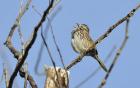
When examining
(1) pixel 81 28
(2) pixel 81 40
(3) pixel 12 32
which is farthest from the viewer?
(1) pixel 81 28

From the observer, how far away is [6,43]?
437 centimetres

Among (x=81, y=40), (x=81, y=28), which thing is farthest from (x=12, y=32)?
(x=81, y=28)

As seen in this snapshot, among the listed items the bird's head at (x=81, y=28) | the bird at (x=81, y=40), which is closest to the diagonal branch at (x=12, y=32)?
the bird at (x=81, y=40)

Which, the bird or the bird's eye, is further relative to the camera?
the bird's eye

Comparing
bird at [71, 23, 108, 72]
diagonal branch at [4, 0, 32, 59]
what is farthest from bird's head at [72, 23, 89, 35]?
diagonal branch at [4, 0, 32, 59]

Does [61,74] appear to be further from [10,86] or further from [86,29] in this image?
[86,29]

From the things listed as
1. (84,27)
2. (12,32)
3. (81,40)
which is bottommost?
(81,40)

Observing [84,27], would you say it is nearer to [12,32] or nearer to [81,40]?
[81,40]

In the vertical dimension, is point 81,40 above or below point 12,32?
below

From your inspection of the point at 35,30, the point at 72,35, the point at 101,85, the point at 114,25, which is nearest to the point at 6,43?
the point at 114,25

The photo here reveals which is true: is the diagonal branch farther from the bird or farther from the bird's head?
the bird's head

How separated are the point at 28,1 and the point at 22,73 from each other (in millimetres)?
603

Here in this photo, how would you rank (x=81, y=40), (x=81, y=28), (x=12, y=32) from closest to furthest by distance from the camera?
(x=12, y=32) < (x=81, y=40) < (x=81, y=28)

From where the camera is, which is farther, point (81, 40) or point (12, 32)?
point (81, 40)
